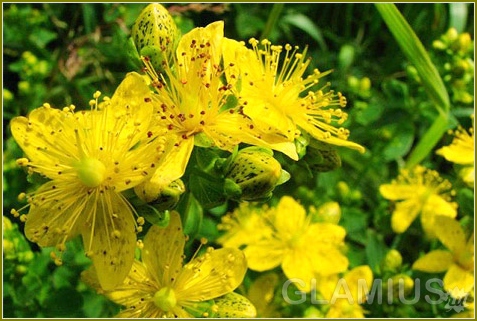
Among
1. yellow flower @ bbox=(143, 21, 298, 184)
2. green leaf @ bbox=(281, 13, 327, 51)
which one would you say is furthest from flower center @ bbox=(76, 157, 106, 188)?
green leaf @ bbox=(281, 13, 327, 51)

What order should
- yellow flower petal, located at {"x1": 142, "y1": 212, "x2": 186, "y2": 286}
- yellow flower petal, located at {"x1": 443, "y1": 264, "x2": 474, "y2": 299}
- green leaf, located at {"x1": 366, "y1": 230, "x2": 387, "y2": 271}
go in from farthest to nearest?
green leaf, located at {"x1": 366, "y1": 230, "x2": 387, "y2": 271} → yellow flower petal, located at {"x1": 443, "y1": 264, "x2": 474, "y2": 299} → yellow flower petal, located at {"x1": 142, "y1": 212, "x2": 186, "y2": 286}

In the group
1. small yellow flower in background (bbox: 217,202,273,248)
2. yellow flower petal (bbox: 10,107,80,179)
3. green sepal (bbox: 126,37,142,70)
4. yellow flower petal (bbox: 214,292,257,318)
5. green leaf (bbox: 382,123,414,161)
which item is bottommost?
small yellow flower in background (bbox: 217,202,273,248)

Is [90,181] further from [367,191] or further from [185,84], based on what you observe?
[367,191]

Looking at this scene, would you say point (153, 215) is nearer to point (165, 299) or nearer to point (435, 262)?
point (165, 299)

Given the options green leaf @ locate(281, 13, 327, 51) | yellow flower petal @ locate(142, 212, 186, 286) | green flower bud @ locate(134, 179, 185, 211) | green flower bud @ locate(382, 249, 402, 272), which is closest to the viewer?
green flower bud @ locate(134, 179, 185, 211)

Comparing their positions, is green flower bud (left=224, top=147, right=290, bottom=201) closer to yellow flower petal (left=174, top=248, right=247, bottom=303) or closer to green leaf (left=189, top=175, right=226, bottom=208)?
green leaf (left=189, top=175, right=226, bottom=208)

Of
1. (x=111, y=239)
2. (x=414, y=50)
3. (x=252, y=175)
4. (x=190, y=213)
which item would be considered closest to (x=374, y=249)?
(x=414, y=50)

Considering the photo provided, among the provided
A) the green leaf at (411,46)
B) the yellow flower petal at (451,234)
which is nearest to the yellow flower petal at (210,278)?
the yellow flower petal at (451,234)
